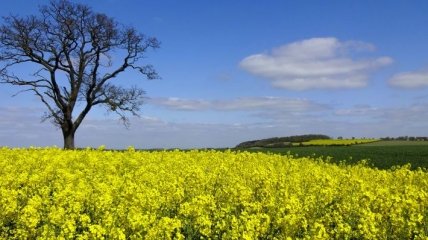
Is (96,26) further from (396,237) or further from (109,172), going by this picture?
(396,237)

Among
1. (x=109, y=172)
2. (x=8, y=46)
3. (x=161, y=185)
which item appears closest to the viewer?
(x=161, y=185)

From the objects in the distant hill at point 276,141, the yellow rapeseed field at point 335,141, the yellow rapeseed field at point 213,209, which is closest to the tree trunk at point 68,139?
the distant hill at point 276,141

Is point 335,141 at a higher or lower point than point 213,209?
higher

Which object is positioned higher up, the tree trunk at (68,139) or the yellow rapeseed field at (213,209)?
the tree trunk at (68,139)

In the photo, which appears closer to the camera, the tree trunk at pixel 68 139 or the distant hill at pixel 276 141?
the tree trunk at pixel 68 139

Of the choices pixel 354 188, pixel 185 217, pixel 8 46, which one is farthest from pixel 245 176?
pixel 8 46

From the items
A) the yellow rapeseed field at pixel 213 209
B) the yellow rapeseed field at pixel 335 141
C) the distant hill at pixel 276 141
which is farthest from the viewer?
the yellow rapeseed field at pixel 335 141

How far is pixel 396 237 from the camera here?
830cm

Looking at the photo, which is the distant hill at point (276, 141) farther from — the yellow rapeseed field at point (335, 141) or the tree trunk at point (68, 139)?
the tree trunk at point (68, 139)

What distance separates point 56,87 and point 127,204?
3367 centimetres

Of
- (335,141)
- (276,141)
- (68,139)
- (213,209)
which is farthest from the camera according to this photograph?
(335,141)

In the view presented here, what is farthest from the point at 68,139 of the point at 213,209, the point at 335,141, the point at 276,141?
the point at 213,209

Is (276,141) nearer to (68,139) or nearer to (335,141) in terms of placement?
(335,141)

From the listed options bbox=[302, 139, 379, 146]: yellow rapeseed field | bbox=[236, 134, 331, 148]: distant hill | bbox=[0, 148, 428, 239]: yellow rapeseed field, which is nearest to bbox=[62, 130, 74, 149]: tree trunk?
bbox=[236, 134, 331, 148]: distant hill
